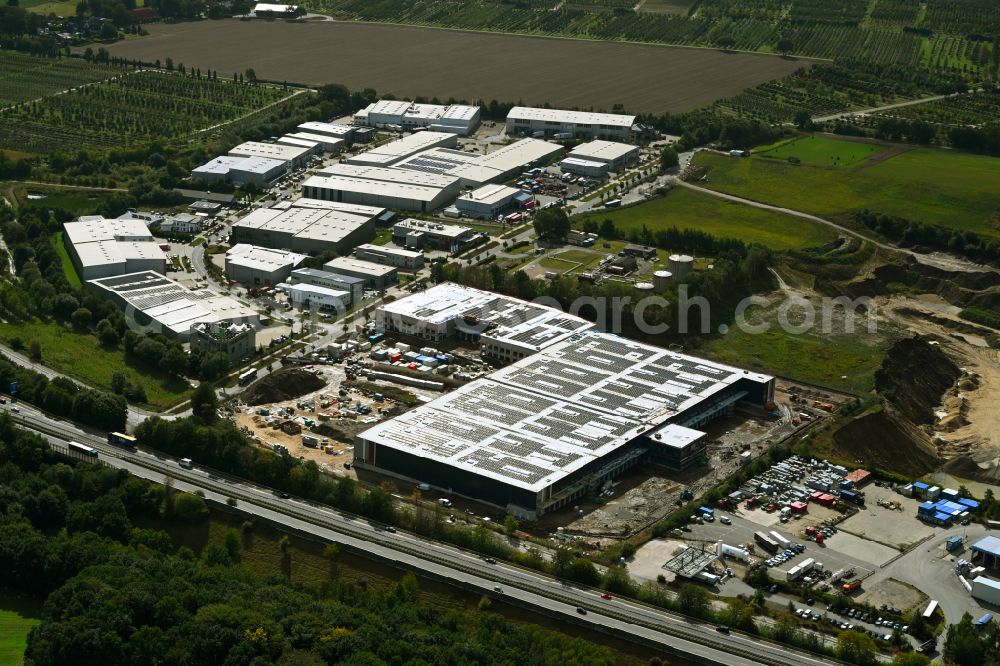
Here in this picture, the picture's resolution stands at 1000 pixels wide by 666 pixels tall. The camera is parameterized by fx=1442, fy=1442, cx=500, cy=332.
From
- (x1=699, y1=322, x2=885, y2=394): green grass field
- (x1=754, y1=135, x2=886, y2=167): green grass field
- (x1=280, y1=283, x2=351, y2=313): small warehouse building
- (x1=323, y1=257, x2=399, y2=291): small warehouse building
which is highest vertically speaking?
(x1=754, y1=135, x2=886, y2=167): green grass field

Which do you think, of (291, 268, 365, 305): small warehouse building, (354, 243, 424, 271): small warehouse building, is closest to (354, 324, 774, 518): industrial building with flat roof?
(291, 268, 365, 305): small warehouse building

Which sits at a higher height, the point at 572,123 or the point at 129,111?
the point at 572,123

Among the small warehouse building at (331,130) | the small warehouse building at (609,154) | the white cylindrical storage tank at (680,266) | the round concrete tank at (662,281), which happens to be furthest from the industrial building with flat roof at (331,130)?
the round concrete tank at (662,281)

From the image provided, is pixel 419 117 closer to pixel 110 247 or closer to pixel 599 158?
pixel 599 158

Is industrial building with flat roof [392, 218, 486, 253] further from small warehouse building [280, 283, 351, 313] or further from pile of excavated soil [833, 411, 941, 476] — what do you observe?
pile of excavated soil [833, 411, 941, 476]

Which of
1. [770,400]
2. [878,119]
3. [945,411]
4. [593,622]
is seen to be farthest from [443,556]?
[878,119]

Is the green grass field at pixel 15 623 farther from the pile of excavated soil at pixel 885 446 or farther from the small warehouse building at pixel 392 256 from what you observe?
the small warehouse building at pixel 392 256

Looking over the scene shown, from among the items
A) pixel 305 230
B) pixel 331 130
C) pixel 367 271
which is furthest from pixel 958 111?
pixel 367 271

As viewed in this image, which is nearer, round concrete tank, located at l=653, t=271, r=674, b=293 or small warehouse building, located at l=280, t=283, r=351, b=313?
small warehouse building, located at l=280, t=283, r=351, b=313
